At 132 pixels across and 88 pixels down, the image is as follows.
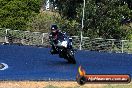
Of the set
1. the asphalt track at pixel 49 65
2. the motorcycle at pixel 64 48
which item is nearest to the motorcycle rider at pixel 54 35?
the motorcycle at pixel 64 48

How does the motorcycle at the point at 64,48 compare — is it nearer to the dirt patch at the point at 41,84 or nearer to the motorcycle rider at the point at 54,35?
the motorcycle rider at the point at 54,35

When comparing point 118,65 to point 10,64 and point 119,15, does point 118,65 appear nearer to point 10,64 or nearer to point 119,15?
point 10,64

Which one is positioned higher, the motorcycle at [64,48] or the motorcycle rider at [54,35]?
the motorcycle rider at [54,35]

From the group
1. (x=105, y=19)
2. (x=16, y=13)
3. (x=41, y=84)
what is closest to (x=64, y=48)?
(x=41, y=84)

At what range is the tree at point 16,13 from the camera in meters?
45.0

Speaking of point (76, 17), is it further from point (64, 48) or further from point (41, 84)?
point (41, 84)

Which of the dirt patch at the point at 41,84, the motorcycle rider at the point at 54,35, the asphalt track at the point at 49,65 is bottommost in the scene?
the asphalt track at the point at 49,65

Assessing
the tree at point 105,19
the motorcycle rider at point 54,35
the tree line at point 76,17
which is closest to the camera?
the motorcycle rider at point 54,35

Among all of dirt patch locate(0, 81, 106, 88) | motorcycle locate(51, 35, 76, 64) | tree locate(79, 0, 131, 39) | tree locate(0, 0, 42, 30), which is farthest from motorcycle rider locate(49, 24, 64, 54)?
tree locate(0, 0, 42, 30)

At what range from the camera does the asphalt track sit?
58.6ft

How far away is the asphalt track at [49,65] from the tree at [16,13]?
1678cm

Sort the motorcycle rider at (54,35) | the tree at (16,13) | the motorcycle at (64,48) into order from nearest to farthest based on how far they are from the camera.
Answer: the motorcycle rider at (54,35)
the motorcycle at (64,48)
the tree at (16,13)

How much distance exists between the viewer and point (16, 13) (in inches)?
1828

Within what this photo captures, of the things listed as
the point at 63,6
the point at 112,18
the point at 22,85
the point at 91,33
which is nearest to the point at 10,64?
the point at 22,85
